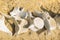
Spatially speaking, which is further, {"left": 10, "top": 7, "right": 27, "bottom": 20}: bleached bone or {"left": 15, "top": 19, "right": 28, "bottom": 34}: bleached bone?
{"left": 10, "top": 7, "right": 27, "bottom": 20}: bleached bone

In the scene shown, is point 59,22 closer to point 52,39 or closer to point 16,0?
point 52,39

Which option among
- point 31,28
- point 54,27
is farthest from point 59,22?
point 31,28

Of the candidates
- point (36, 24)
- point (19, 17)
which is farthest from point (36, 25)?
point (19, 17)

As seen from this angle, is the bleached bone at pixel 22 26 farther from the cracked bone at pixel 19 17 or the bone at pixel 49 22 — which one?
the bone at pixel 49 22

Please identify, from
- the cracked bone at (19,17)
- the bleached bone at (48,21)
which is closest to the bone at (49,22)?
the bleached bone at (48,21)

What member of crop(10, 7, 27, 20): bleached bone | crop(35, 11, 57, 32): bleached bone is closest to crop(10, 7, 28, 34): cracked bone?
crop(10, 7, 27, 20): bleached bone

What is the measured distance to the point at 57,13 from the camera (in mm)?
2506

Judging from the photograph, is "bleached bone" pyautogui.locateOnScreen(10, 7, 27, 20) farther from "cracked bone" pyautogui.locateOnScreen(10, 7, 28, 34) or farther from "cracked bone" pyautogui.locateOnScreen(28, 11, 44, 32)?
"cracked bone" pyautogui.locateOnScreen(28, 11, 44, 32)

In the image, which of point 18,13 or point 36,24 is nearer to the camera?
point 36,24

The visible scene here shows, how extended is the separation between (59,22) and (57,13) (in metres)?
0.12

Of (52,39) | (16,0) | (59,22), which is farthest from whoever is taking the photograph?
(16,0)

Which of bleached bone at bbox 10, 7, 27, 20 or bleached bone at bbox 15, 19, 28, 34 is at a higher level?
bleached bone at bbox 10, 7, 27, 20

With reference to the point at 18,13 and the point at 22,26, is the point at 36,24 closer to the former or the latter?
the point at 22,26

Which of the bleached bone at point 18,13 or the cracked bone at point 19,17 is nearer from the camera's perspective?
the cracked bone at point 19,17
